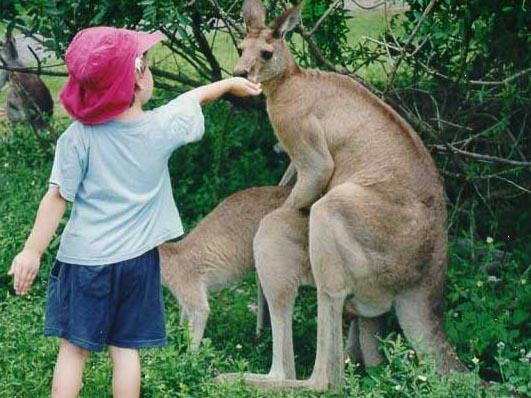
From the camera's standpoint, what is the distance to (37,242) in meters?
4.16

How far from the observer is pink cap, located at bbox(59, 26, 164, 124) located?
4078 mm

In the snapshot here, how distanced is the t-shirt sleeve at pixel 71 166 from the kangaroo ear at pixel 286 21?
4.56 ft

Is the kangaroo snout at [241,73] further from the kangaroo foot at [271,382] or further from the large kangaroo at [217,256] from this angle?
the kangaroo foot at [271,382]

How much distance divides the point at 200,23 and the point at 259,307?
63.6 inches

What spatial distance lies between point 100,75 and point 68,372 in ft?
3.76

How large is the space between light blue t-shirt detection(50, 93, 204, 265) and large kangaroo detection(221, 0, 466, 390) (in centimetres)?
94

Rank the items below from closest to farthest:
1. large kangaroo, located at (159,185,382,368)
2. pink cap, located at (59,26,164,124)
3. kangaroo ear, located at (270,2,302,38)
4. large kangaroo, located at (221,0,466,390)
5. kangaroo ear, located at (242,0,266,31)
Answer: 1. pink cap, located at (59,26,164,124)
2. large kangaroo, located at (221,0,466,390)
3. kangaroo ear, located at (270,2,302,38)
4. kangaroo ear, located at (242,0,266,31)
5. large kangaroo, located at (159,185,382,368)

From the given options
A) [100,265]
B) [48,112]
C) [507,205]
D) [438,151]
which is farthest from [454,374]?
[48,112]

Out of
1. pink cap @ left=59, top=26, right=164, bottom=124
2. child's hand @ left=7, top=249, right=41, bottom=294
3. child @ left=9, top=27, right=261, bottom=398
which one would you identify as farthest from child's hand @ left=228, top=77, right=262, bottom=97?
child's hand @ left=7, top=249, right=41, bottom=294

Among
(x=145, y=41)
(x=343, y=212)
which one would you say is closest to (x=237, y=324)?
(x=343, y=212)

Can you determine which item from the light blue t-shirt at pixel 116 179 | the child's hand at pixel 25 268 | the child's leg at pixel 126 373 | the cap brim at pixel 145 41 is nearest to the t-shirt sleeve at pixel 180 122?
the light blue t-shirt at pixel 116 179

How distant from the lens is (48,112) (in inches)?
382

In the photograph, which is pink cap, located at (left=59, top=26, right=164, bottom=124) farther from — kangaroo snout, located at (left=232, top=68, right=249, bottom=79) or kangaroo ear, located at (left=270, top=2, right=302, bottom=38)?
kangaroo ear, located at (left=270, top=2, right=302, bottom=38)

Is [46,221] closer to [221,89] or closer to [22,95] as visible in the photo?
[221,89]
